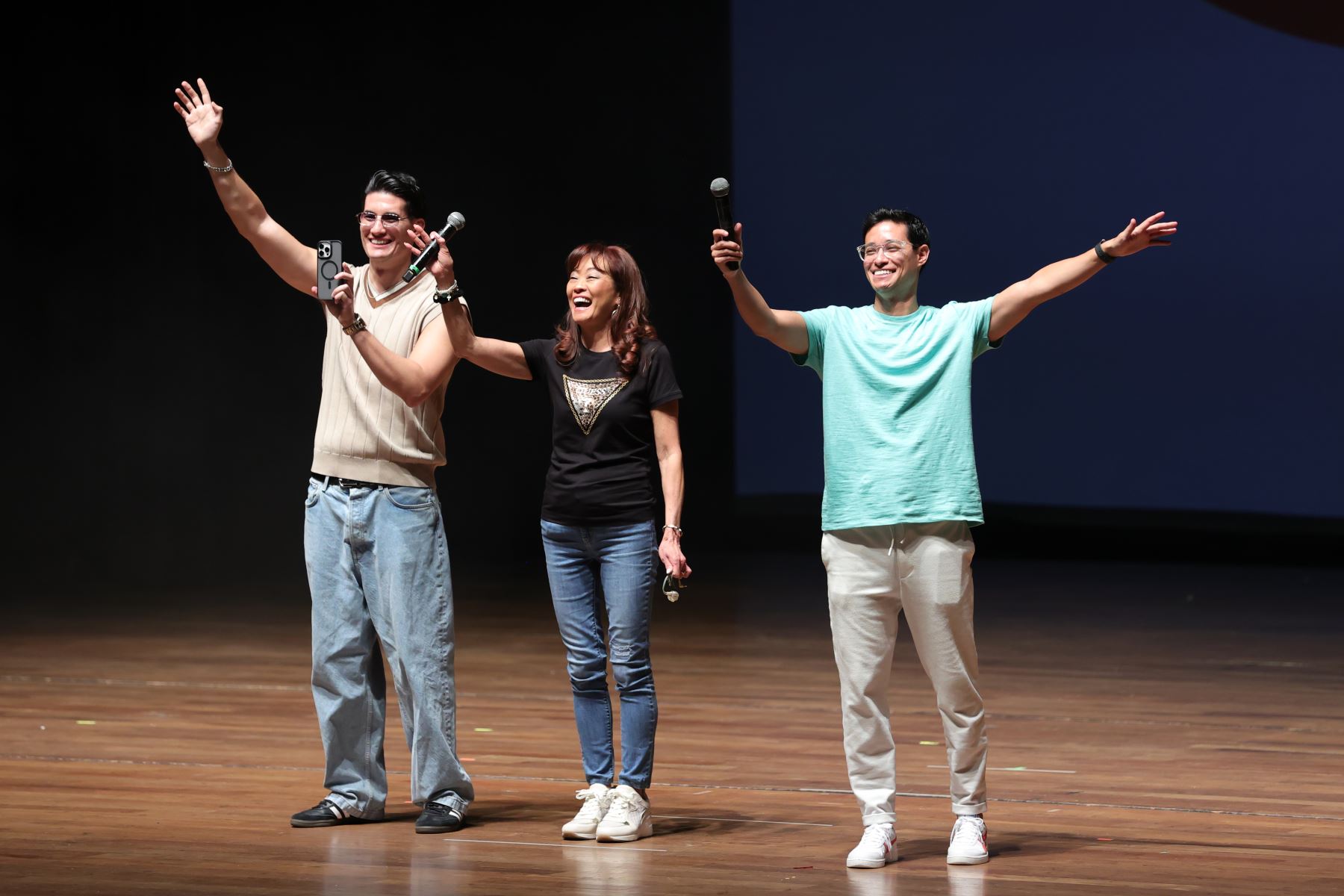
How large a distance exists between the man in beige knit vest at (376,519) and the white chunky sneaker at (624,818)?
34 centimetres

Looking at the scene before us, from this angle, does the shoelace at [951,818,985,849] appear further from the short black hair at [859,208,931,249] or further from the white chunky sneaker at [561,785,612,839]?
the short black hair at [859,208,931,249]

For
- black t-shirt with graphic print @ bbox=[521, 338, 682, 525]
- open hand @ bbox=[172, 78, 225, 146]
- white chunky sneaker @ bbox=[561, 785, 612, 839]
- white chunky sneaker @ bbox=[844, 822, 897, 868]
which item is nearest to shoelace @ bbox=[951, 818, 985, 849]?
white chunky sneaker @ bbox=[844, 822, 897, 868]

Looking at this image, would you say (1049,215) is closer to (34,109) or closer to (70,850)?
(34,109)

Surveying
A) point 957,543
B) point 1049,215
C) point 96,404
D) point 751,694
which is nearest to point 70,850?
point 957,543

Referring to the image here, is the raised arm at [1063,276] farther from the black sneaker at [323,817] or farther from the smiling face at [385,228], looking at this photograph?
the black sneaker at [323,817]

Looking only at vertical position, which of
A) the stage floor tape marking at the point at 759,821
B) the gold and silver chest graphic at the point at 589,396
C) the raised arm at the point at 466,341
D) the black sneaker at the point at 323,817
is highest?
the raised arm at the point at 466,341

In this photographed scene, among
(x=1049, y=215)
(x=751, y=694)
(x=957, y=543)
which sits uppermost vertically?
(x=1049, y=215)

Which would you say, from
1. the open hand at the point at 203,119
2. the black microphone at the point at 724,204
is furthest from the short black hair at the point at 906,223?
the open hand at the point at 203,119

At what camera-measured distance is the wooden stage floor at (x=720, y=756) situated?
3420 millimetres

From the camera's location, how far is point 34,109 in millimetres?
8961

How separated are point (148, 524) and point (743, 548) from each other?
323 cm

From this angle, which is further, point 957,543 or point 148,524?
point 148,524

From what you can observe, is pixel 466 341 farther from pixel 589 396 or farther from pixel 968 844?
pixel 968 844

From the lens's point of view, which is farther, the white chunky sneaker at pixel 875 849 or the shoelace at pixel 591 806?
the shoelace at pixel 591 806
